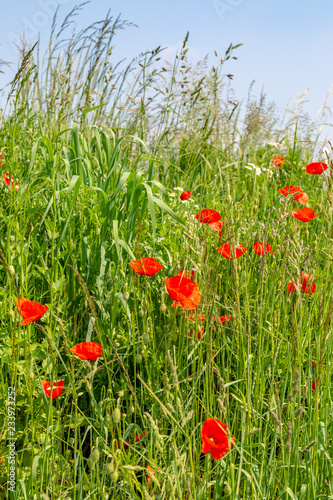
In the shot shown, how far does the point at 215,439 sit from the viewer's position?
944 millimetres

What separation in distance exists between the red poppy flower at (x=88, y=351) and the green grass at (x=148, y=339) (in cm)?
3

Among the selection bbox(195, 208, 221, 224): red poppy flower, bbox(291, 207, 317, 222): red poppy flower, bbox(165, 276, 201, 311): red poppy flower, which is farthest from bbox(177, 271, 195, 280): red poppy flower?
bbox(291, 207, 317, 222): red poppy flower

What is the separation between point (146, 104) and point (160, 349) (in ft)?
4.87

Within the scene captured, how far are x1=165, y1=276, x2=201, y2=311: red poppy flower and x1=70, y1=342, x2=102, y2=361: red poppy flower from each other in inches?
8.3

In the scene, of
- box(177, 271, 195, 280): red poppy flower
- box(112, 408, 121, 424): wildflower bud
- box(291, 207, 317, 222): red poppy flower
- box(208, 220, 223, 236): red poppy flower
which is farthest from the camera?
box(291, 207, 317, 222): red poppy flower

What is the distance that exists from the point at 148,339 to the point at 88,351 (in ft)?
0.50

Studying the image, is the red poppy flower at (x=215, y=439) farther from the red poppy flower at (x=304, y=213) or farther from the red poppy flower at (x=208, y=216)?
the red poppy flower at (x=304, y=213)

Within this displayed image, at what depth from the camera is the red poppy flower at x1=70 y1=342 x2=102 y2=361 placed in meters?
1.04

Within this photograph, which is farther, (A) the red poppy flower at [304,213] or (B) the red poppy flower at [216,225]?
(A) the red poppy flower at [304,213]

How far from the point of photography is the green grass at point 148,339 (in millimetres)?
966

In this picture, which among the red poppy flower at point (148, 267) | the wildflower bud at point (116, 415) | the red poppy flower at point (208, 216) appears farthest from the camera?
the red poppy flower at point (208, 216)

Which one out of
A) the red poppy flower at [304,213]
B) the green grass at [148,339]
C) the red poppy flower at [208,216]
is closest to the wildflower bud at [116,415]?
the green grass at [148,339]

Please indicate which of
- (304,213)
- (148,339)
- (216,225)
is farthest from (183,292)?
(304,213)

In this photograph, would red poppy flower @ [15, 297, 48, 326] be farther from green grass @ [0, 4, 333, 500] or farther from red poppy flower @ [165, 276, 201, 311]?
red poppy flower @ [165, 276, 201, 311]
